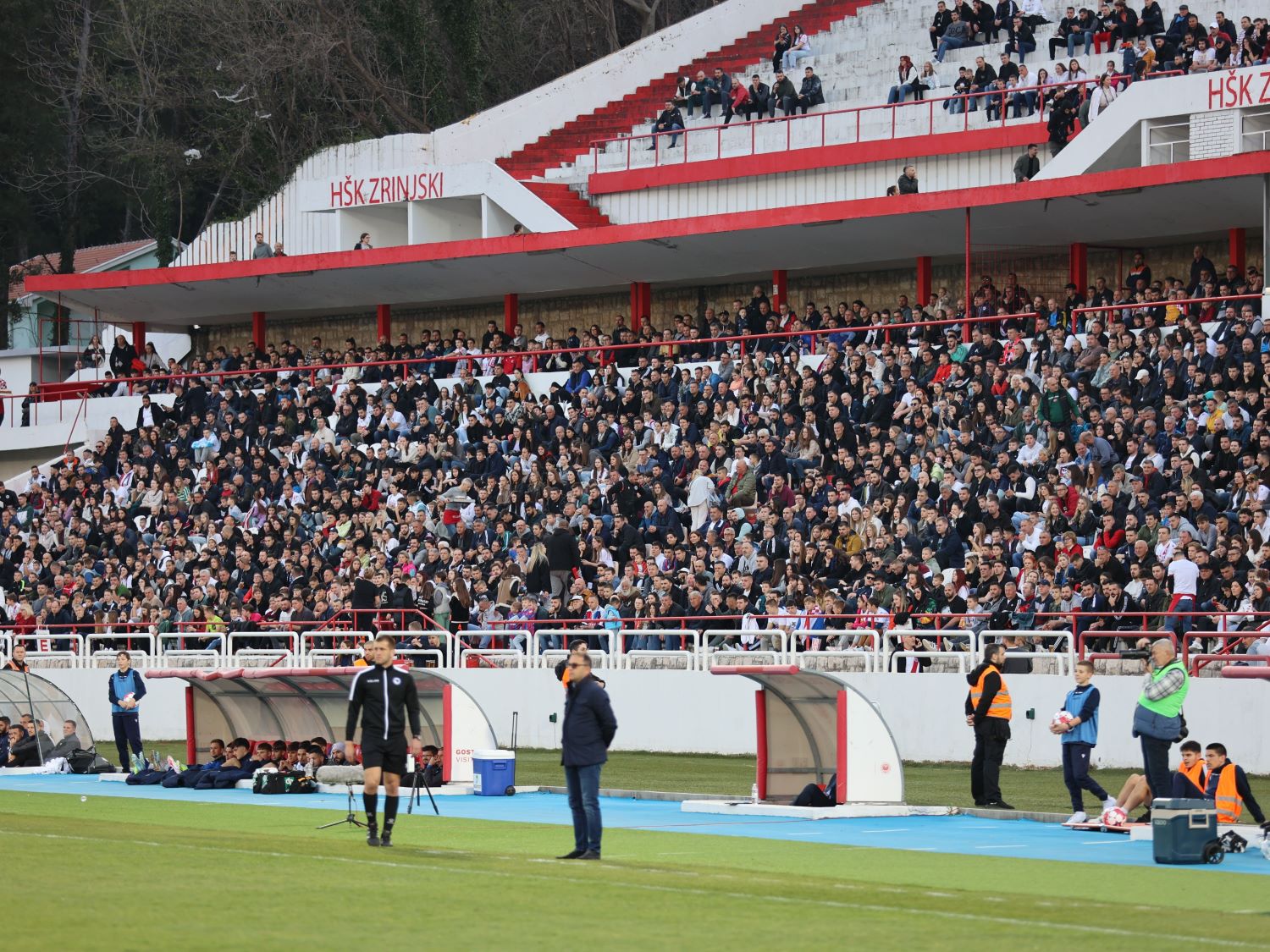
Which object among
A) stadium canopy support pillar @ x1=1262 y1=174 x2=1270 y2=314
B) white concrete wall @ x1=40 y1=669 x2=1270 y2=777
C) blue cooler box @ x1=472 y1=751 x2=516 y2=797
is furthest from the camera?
stadium canopy support pillar @ x1=1262 y1=174 x2=1270 y2=314

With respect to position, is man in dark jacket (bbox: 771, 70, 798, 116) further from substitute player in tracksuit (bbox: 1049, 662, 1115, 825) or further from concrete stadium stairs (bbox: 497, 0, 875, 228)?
substitute player in tracksuit (bbox: 1049, 662, 1115, 825)

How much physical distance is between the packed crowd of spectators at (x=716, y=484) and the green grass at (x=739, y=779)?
1.72 metres

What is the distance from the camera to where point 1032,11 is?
41531 millimetres

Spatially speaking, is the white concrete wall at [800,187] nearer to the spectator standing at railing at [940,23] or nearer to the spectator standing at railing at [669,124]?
the spectator standing at railing at [669,124]

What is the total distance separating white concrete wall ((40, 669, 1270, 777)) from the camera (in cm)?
2319

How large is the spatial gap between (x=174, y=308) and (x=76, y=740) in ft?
76.5

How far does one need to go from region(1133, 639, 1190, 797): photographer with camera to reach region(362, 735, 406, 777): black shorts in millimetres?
6375

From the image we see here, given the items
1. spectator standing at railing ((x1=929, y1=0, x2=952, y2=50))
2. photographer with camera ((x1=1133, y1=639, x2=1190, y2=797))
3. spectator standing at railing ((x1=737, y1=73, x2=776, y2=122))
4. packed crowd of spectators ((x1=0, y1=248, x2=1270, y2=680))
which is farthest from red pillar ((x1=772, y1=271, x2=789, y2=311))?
photographer with camera ((x1=1133, y1=639, x2=1190, y2=797))

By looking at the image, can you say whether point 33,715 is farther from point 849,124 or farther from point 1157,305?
point 849,124

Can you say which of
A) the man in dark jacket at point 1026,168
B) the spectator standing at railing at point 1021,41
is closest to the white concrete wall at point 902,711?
the man in dark jacket at point 1026,168

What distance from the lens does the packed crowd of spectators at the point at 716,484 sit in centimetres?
2647

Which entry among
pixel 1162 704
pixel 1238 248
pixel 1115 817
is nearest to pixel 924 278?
pixel 1238 248

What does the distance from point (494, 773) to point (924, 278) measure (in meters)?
19.2

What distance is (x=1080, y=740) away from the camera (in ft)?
63.5
